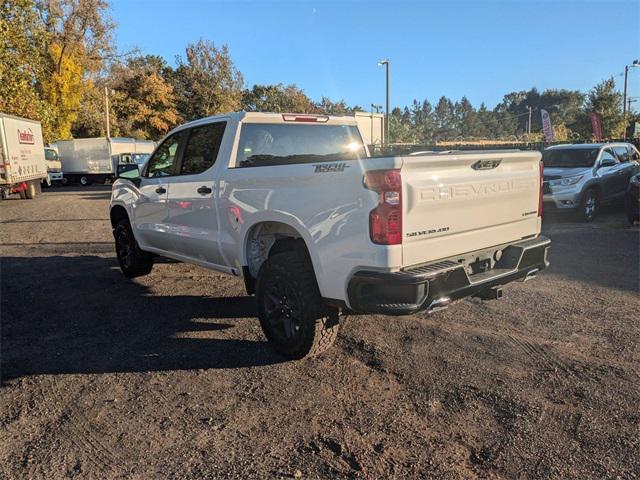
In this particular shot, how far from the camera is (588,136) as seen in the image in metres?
44.0

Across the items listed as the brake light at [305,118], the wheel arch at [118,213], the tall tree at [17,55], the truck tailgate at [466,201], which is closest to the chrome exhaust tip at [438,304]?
the truck tailgate at [466,201]

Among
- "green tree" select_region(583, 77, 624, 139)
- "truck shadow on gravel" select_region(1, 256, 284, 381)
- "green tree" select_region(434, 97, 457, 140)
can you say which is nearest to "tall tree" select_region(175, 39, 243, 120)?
"green tree" select_region(583, 77, 624, 139)

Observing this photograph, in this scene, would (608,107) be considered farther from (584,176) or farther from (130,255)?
(130,255)

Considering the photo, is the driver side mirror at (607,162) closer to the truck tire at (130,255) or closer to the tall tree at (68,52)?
the truck tire at (130,255)

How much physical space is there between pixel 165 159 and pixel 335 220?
3.21 meters

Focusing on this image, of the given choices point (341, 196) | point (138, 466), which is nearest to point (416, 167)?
point (341, 196)

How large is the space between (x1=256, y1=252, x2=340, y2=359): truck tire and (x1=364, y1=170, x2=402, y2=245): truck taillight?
805 millimetres

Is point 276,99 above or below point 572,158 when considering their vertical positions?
above

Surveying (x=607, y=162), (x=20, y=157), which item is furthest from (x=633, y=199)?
(x=20, y=157)

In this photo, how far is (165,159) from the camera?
19.6 feet

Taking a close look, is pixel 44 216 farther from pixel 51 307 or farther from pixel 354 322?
pixel 354 322

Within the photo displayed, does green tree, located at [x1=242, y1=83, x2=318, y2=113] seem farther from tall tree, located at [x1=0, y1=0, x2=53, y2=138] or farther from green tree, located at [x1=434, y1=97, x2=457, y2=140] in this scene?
green tree, located at [x1=434, y1=97, x2=457, y2=140]

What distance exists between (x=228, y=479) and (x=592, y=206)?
10.8 metres

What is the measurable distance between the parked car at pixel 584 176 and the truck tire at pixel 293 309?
871cm
